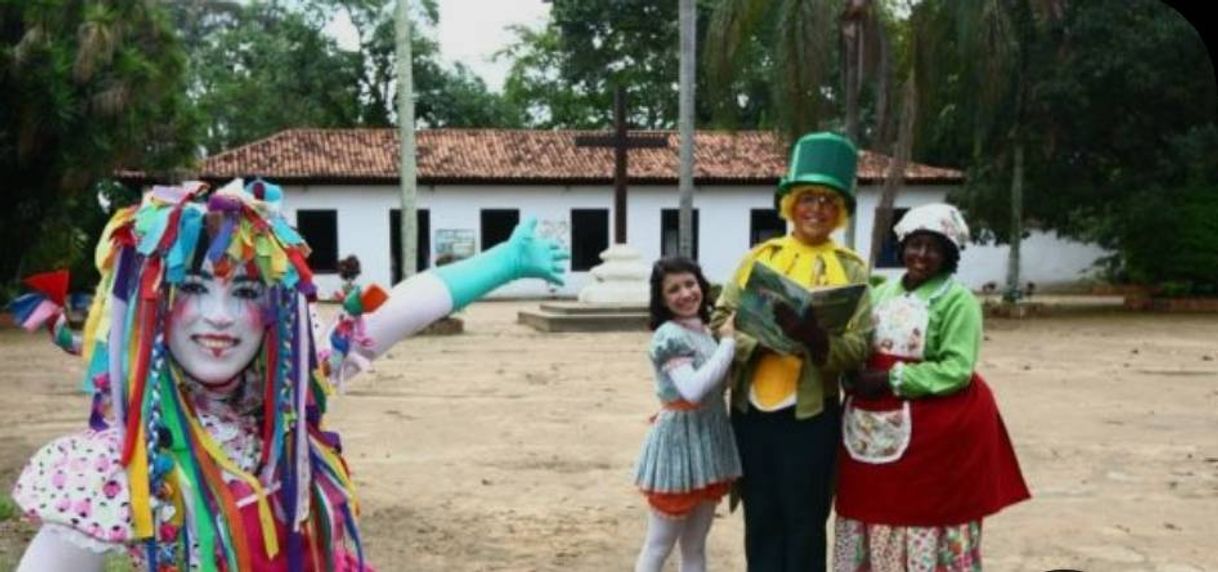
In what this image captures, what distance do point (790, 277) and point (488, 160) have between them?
24658mm

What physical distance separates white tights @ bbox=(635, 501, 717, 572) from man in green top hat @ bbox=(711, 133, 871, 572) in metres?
0.32

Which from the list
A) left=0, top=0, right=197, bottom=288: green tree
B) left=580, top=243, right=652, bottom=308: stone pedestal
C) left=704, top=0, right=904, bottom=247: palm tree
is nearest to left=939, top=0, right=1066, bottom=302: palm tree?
left=704, top=0, right=904, bottom=247: palm tree

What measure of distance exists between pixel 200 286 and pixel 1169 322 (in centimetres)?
1807

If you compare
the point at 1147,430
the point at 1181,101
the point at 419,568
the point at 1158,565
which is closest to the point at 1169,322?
the point at 1181,101

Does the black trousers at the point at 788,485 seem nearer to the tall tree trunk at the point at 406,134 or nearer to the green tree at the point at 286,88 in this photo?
the tall tree trunk at the point at 406,134

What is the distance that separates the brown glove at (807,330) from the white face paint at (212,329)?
56.1 inches

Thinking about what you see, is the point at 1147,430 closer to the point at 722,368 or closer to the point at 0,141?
the point at 722,368

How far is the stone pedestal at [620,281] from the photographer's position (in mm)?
18625

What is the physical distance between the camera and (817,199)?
357cm

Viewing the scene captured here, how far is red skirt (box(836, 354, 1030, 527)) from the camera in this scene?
3.33 meters

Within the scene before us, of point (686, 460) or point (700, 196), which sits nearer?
point (686, 460)

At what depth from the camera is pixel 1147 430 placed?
27.8ft

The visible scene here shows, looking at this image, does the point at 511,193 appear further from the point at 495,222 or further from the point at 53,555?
the point at 53,555

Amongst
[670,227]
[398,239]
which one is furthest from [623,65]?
[398,239]
